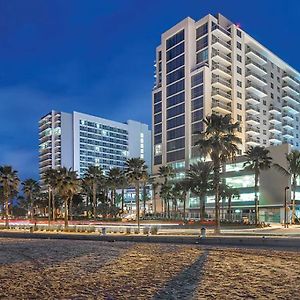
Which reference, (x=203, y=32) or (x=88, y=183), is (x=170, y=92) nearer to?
(x=203, y=32)

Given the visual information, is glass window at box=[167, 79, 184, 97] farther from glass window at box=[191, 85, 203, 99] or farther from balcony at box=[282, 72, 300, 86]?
balcony at box=[282, 72, 300, 86]

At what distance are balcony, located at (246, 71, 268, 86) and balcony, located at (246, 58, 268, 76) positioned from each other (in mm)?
1357

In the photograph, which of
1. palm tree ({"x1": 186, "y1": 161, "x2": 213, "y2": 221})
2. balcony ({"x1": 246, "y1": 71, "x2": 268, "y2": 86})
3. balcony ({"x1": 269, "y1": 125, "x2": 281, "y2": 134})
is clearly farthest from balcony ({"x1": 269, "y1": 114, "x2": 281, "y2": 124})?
palm tree ({"x1": 186, "y1": 161, "x2": 213, "y2": 221})

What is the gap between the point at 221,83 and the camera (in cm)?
11131

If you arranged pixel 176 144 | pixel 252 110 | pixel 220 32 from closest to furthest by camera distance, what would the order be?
pixel 220 32
pixel 176 144
pixel 252 110

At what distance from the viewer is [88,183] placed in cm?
9381

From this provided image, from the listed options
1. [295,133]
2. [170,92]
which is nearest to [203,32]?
[170,92]

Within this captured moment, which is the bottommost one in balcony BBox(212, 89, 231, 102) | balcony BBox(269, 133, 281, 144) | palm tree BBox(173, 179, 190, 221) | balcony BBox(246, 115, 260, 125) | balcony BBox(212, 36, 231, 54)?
palm tree BBox(173, 179, 190, 221)

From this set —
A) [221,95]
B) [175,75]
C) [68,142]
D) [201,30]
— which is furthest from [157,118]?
[68,142]

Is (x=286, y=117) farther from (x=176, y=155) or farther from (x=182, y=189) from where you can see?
(x=182, y=189)

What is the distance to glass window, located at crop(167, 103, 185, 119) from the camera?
114m

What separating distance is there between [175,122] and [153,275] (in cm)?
10290

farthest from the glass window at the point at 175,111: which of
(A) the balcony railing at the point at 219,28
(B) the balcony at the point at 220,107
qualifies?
(A) the balcony railing at the point at 219,28

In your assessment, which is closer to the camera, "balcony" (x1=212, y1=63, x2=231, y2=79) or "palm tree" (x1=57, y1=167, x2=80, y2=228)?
"palm tree" (x1=57, y1=167, x2=80, y2=228)
